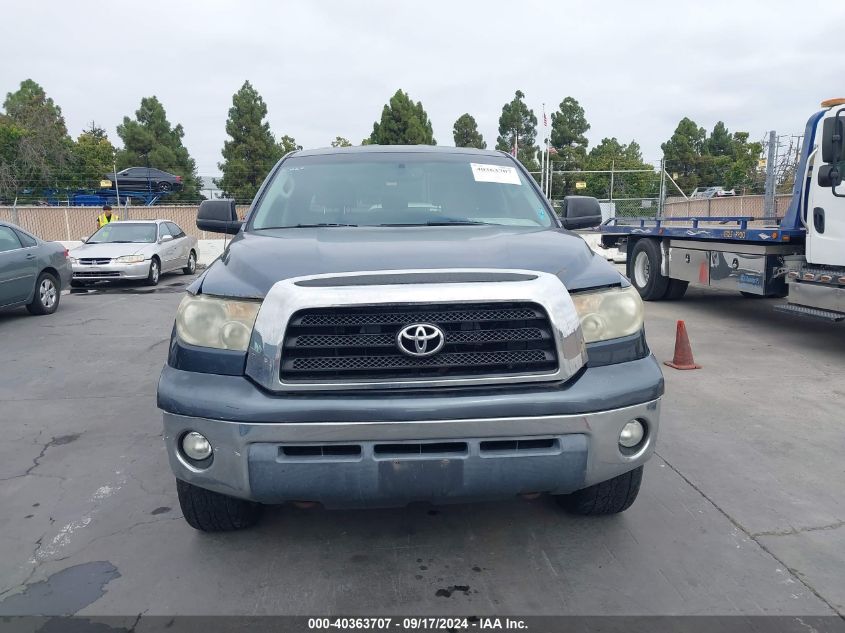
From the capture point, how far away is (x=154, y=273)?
14.2m

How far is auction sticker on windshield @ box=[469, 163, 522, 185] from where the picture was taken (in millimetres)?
4195

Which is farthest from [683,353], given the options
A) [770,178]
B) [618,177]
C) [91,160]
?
[91,160]

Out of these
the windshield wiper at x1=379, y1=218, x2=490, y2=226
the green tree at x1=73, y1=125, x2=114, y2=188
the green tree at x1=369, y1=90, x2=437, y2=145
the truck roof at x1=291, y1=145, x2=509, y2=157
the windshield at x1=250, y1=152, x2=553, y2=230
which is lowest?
the windshield wiper at x1=379, y1=218, x2=490, y2=226

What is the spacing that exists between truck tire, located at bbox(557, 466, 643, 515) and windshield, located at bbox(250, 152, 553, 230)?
4.74 ft

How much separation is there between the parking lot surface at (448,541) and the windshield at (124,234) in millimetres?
10297

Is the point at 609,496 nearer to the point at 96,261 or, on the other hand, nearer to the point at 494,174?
the point at 494,174

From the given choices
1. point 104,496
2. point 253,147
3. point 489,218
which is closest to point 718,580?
point 489,218

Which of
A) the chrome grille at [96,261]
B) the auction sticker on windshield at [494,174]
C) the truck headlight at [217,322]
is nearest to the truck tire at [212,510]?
the truck headlight at [217,322]

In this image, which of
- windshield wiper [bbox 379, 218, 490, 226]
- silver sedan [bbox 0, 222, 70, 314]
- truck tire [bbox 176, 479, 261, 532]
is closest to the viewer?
truck tire [bbox 176, 479, 261, 532]

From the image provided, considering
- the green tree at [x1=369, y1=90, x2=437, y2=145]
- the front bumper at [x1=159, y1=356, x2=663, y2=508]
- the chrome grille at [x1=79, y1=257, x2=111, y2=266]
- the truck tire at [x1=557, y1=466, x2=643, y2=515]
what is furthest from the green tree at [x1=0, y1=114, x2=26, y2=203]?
the truck tire at [x1=557, y1=466, x2=643, y2=515]

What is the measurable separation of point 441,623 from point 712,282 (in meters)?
8.07

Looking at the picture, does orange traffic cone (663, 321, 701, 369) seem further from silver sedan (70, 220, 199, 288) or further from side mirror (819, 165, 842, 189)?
silver sedan (70, 220, 199, 288)

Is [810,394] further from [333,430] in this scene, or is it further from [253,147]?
[253,147]

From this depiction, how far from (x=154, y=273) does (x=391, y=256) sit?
500 inches
